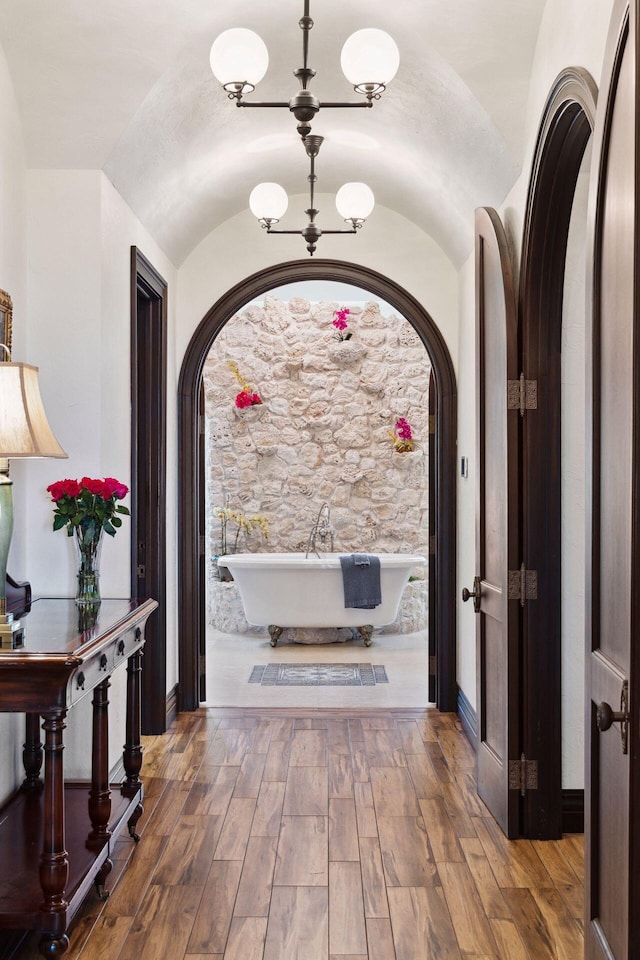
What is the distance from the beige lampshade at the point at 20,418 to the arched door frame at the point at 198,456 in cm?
255

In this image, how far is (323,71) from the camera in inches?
146

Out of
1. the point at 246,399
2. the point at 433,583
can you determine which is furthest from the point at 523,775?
the point at 246,399

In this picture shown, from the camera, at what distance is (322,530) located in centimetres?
764

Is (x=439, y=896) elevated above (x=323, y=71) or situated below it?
below

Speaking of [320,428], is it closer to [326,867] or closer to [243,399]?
[243,399]

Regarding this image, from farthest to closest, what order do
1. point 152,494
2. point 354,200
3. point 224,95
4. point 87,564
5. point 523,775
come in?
1. point 152,494
2. point 354,200
3. point 224,95
4. point 523,775
5. point 87,564

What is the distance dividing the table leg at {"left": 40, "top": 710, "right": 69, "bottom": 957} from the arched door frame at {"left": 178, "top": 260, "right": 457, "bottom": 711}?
2708mm

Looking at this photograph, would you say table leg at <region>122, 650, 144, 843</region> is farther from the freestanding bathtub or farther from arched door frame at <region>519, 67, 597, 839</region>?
the freestanding bathtub

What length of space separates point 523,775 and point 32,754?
1.77 metres

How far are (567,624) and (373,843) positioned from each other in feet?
3.46

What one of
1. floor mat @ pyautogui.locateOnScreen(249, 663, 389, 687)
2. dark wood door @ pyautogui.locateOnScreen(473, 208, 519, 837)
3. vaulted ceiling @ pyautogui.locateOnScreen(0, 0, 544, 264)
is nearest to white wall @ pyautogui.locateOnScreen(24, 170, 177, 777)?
vaulted ceiling @ pyautogui.locateOnScreen(0, 0, 544, 264)

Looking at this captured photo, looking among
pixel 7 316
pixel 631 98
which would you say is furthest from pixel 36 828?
pixel 631 98

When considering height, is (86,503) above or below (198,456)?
below

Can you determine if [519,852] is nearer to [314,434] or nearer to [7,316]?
[7,316]
